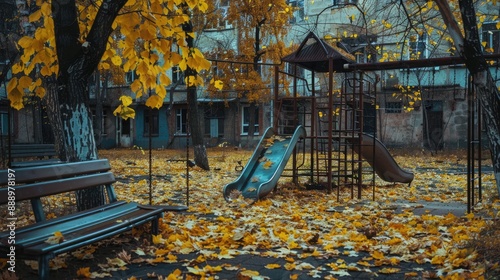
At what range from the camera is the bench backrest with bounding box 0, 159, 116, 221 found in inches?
165

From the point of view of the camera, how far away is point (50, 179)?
15.9 ft

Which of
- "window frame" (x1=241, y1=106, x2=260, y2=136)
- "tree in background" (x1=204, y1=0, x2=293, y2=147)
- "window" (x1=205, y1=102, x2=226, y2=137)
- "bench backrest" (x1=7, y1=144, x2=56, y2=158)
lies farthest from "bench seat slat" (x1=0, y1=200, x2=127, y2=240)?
"window" (x1=205, y1=102, x2=226, y2=137)

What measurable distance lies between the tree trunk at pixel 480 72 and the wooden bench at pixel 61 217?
3425mm

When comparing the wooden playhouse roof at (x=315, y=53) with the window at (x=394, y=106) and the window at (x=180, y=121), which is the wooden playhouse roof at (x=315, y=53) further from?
the window at (x=180, y=121)

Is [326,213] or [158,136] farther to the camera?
[158,136]

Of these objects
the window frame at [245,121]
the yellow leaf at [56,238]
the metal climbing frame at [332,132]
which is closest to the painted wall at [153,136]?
the window frame at [245,121]

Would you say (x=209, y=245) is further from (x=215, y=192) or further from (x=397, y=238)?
(x=215, y=192)

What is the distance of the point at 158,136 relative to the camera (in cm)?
4281

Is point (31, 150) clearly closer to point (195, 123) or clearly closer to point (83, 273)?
point (195, 123)

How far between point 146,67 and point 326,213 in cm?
387

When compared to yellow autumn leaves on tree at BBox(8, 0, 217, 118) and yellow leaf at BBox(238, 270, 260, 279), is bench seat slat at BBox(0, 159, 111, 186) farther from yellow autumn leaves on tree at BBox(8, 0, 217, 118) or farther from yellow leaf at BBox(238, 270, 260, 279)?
yellow leaf at BBox(238, 270, 260, 279)

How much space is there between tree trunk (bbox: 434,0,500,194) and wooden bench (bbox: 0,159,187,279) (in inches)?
135

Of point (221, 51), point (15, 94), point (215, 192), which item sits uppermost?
point (221, 51)

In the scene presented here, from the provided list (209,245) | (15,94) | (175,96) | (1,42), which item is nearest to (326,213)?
(209,245)
